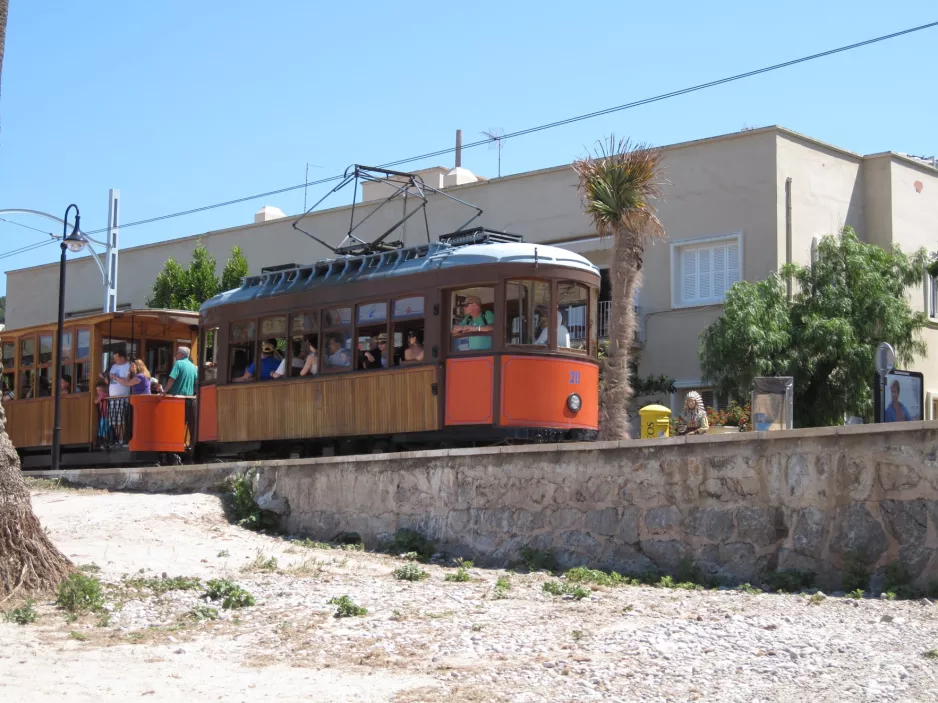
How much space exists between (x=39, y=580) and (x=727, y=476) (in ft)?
17.8

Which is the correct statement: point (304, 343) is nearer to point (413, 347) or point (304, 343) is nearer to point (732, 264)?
point (413, 347)

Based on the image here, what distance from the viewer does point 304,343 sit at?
642 inches

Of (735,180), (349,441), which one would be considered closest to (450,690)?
(349,441)

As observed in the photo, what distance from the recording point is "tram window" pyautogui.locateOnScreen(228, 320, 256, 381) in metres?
17.2

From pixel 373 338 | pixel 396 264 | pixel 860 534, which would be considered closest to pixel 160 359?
pixel 373 338

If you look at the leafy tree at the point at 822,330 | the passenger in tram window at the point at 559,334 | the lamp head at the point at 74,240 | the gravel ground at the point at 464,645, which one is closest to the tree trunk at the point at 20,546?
the gravel ground at the point at 464,645

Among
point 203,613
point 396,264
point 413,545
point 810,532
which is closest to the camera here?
point 203,613

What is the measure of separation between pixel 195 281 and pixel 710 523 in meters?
23.5

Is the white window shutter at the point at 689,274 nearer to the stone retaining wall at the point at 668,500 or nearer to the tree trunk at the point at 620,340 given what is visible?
the tree trunk at the point at 620,340

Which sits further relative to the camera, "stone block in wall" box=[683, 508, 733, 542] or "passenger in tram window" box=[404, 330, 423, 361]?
"passenger in tram window" box=[404, 330, 423, 361]

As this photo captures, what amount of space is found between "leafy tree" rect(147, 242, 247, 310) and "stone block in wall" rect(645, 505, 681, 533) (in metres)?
21.8

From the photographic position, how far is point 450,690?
6.98 meters

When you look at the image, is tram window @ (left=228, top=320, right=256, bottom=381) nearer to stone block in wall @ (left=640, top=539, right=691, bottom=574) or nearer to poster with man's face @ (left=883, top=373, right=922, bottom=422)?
stone block in wall @ (left=640, top=539, right=691, bottom=574)

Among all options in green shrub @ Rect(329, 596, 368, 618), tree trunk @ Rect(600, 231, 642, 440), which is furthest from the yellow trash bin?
green shrub @ Rect(329, 596, 368, 618)
